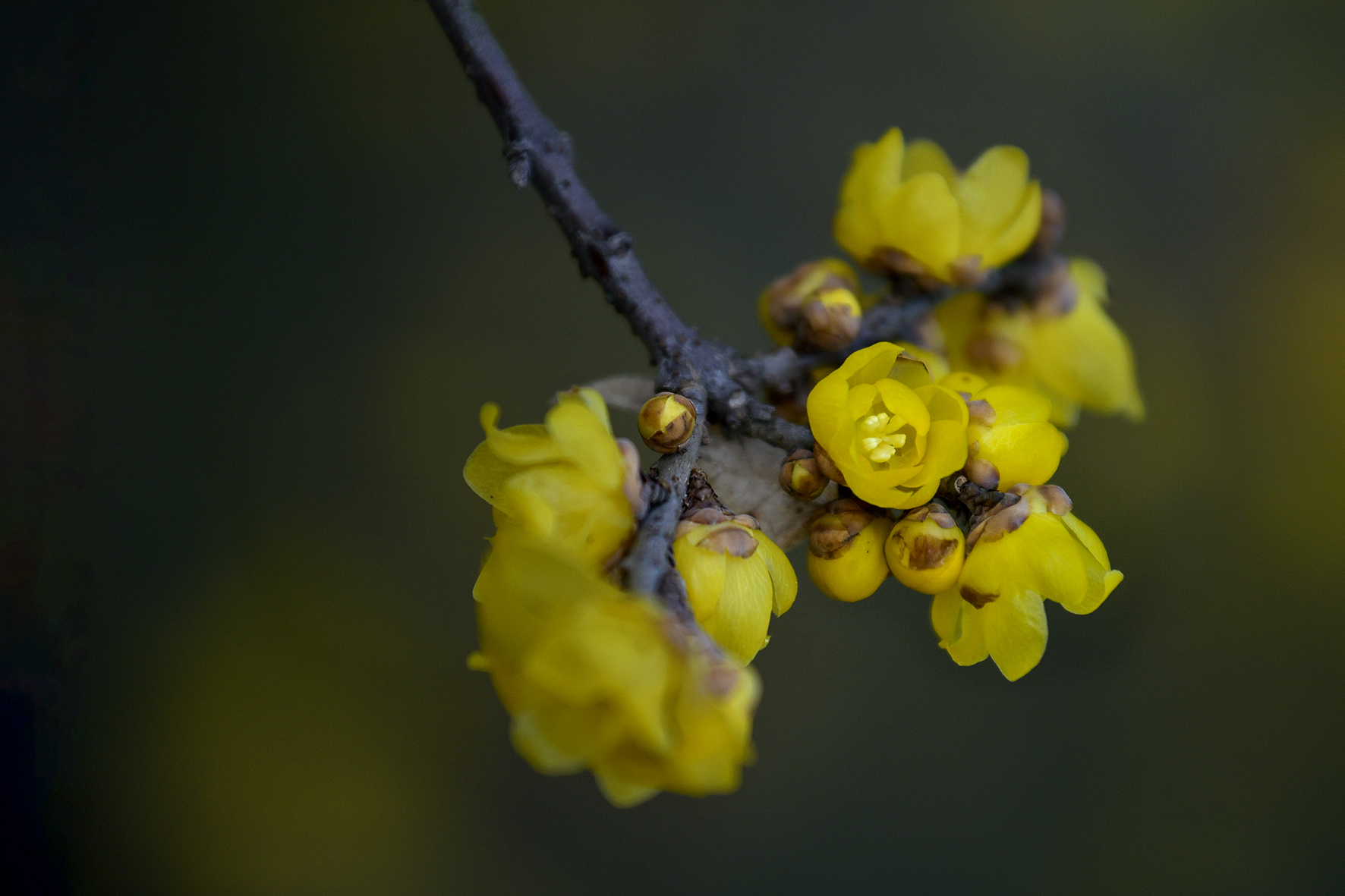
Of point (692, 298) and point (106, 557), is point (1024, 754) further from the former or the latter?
point (106, 557)

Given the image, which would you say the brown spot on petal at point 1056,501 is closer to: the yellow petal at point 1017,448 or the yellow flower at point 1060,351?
the yellow petal at point 1017,448

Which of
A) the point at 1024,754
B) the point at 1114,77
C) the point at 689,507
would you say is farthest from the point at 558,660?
the point at 1114,77

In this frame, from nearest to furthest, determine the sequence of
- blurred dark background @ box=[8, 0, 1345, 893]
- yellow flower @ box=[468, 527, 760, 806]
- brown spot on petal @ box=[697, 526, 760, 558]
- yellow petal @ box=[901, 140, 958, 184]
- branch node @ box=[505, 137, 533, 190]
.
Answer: yellow flower @ box=[468, 527, 760, 806], brown spot on petal @ box=[697, 526, 760, 558], branch node @ box=[505, 137, 533, 190], yellow petal @ box=[901, 140, 958, 184], blurred dark background @ box=[8, 0, 1345, 893]

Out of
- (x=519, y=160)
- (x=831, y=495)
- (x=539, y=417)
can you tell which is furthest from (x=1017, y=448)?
(x=539, y=417)

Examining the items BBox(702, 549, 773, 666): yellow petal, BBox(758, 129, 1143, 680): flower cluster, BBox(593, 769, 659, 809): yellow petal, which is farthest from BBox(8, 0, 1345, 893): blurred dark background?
BBox(593, 769, 659, 809): yellow petal

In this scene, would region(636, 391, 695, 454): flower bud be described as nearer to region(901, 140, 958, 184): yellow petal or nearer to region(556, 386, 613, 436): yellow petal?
region(556, 386, 613, 436): yellow petal

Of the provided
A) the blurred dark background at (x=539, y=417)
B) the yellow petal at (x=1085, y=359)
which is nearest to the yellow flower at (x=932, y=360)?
the yellow petal at (x=1085, y=359)
